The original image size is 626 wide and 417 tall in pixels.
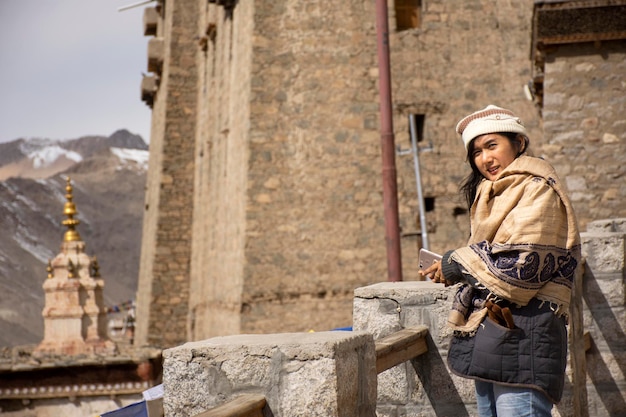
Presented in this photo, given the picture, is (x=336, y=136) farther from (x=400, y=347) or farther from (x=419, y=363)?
(x=400, y=347)

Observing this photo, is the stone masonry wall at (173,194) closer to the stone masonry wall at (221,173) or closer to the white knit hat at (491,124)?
the stone masonry wall at (221,173)

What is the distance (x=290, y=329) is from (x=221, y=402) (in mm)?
Result: 13652

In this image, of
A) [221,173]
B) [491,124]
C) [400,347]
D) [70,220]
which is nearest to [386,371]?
[400,347]

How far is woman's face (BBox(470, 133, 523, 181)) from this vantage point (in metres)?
4.62

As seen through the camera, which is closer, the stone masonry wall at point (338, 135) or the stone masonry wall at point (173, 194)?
the stone masonry wall at point (338, 135)

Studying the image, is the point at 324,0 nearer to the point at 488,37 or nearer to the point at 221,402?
the point at 488,37

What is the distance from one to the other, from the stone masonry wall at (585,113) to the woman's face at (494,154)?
8.93 metres

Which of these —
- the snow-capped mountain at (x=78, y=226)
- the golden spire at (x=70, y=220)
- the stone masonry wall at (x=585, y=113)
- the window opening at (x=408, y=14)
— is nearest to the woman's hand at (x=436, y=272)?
the stone masonry wall at (x=585, y=113)

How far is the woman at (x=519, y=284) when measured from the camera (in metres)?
4.36

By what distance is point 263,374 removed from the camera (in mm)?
3975

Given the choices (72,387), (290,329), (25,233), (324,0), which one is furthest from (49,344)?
(25,233)

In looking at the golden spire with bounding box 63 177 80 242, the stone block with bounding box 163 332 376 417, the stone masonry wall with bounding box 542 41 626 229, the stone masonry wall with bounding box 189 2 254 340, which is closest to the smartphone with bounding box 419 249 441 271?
the stone block with bounding box 163 332 376 417

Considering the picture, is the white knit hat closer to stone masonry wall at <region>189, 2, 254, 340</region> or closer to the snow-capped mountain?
stone masonry wall at <region>189, 2, 254, 340</region>

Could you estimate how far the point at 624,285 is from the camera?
8117 mm
